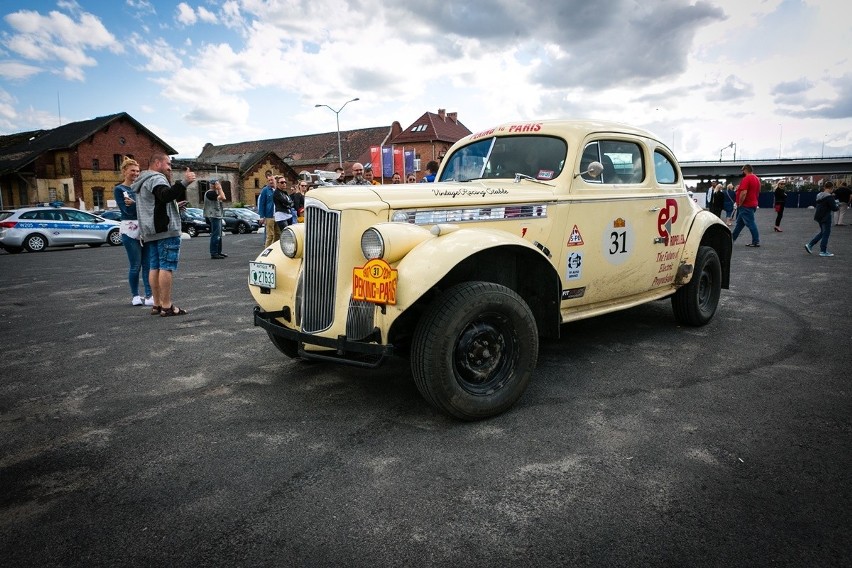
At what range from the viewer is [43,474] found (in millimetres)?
2568

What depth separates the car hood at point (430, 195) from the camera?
3252mm

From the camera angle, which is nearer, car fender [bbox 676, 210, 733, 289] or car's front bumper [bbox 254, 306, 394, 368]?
car's front bumper [bbox 254, 306, 394, 368]

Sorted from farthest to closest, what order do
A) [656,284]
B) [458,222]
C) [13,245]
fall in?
[13,245] → [656,284] → [458,222]

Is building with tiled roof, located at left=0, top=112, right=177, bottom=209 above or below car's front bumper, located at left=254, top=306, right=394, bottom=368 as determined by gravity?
above

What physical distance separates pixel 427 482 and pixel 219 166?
174 ft

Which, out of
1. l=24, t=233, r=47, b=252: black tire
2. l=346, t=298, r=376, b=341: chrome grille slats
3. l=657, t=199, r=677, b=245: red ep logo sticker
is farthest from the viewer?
l=24, t=233, r=47, b=252: black tire

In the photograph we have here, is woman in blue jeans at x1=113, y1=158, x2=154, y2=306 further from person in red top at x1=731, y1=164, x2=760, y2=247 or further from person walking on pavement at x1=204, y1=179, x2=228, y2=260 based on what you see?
person in red top at x1=731, y1=164, x2=760, y2=247

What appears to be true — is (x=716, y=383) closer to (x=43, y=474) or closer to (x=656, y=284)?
(x=656, y=284)

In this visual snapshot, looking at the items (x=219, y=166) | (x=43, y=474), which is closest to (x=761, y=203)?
(x=219, y=166)

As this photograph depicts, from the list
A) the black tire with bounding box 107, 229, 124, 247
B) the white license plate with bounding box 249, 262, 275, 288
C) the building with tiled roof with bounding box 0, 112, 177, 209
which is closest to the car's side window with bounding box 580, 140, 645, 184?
the white license plate with bounding box 249, 262, 275, 288

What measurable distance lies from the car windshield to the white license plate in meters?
1.87

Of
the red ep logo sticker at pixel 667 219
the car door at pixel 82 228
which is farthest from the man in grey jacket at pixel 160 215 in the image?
the car door at pixel 82 228

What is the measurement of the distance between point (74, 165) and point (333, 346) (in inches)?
1783

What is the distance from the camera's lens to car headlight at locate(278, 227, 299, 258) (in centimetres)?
370
